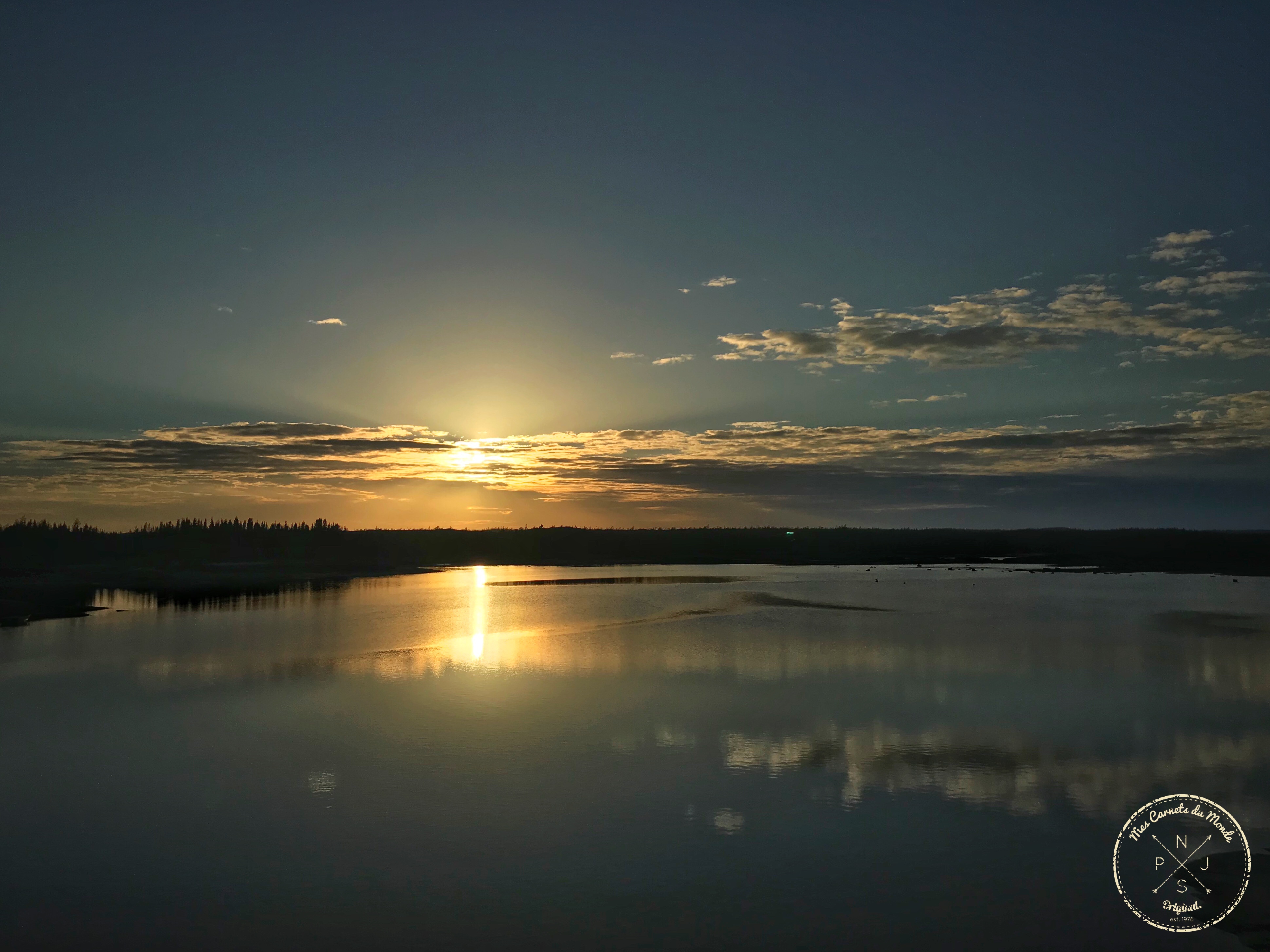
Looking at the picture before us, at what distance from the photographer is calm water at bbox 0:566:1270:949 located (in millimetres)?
9992

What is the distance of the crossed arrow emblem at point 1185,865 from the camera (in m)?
10.6

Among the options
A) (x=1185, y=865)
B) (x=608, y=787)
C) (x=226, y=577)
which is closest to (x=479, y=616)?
(x=608, y=787)

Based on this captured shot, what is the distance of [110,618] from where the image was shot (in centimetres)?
4141

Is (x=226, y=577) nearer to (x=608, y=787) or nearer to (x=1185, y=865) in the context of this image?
(x=608, y=787)

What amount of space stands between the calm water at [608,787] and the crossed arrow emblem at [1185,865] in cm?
63

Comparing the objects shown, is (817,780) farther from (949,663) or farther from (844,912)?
(949,663)

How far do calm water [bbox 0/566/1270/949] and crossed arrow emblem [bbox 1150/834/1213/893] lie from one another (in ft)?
2.06

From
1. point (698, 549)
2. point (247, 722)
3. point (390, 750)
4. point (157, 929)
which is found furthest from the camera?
point (698, 549)

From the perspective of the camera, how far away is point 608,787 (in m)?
14.8

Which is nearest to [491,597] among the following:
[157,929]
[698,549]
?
[157,929]

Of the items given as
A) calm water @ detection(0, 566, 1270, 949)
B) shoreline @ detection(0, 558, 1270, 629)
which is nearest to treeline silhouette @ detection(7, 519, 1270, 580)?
shoreline @ detection(0, 558, 1270, 629)

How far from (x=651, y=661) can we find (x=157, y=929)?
62.9 feet

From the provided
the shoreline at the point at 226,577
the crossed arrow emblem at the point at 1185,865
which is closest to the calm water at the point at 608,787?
the crossed arrow emblem at the point at 1185,865

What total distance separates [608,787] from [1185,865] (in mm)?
8514
